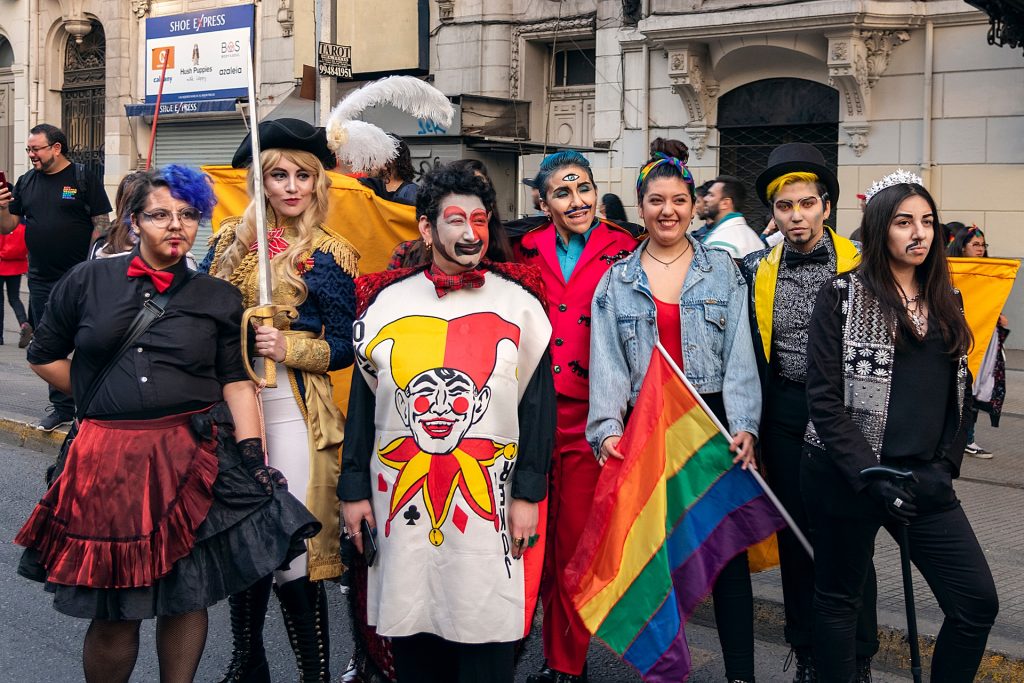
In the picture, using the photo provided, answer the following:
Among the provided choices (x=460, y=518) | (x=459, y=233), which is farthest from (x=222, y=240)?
(x=460, y=518)

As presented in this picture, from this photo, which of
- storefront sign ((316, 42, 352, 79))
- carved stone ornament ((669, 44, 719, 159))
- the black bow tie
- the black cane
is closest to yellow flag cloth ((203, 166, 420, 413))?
the black bow tie

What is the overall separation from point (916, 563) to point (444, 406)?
1657mm

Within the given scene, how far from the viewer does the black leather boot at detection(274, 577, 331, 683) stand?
14.2 ft

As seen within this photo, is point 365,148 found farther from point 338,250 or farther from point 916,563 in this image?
point 916,563

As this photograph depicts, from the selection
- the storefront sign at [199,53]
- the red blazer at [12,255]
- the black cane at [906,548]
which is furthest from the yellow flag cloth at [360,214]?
the storefront sign at [199,53]

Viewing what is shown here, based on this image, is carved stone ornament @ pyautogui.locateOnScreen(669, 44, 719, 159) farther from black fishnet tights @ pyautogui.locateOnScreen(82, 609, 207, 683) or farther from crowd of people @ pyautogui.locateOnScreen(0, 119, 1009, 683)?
black fishnet tights @ pyautogui.locateOnScreen(82, 609, 207, 683)

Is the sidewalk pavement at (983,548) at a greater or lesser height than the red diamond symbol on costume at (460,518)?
lesser

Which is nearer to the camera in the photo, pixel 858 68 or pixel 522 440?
pixel 522 440

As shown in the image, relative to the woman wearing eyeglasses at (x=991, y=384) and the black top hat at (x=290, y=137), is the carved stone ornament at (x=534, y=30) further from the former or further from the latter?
the black top hat at (x=290, y=137)

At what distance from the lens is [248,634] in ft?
14.6

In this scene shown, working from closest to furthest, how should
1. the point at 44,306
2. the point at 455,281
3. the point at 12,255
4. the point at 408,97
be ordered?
the point at 455,281
the point at 408,97
the point at 44,306
the point at 12,255

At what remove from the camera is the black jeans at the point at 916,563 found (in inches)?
148

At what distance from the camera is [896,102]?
45.5 feet

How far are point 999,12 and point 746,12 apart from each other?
10.4 feet
